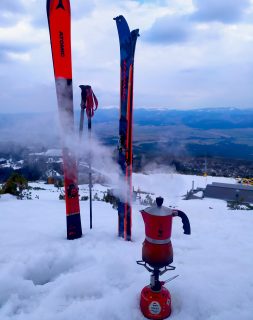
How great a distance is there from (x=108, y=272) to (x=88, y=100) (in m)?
2.88

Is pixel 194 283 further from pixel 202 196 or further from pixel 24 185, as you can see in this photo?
pixel 202 196

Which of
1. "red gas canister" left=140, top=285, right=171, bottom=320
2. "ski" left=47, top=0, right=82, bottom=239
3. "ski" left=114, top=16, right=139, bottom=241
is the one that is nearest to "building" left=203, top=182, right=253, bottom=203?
"ski" left=114, top=16, right=139, bottom=241

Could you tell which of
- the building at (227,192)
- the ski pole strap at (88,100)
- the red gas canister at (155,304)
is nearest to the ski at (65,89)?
the ski pole strap at (88,100)

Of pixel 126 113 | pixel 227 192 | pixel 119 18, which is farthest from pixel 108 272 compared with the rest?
pixel 227 192

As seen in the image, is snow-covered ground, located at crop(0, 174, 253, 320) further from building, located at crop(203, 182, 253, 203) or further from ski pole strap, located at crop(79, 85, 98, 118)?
building, located at crop(203, 182, 253, 203)

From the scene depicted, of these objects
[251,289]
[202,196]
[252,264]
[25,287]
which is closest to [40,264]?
[25,287]

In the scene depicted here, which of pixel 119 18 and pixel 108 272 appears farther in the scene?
pixel 119 18

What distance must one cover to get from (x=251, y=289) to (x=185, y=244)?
1.54m

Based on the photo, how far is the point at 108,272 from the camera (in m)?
3.81

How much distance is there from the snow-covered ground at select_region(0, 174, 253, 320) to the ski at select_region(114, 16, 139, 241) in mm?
448

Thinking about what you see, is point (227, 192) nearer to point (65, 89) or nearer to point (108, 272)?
point (65, 89)

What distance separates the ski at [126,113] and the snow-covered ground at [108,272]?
45 centimetres

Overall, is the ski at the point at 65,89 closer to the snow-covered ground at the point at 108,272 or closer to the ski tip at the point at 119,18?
the snow-covered ground at the point at 108,272

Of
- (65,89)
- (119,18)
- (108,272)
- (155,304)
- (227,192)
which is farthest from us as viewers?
(227,192)
